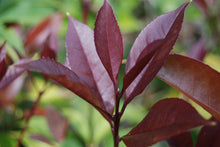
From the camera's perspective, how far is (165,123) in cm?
38

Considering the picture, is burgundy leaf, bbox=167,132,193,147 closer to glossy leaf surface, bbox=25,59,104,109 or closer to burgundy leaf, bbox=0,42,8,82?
glossy leaf surface, bbox=25,59,104,109

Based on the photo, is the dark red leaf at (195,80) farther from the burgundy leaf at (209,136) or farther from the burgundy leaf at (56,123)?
the burgundy leaf at (56,123)

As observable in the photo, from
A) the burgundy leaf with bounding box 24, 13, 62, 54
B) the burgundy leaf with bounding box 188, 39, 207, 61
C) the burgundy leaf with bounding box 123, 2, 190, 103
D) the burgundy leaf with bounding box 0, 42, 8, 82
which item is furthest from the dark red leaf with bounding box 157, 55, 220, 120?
the burgundy leaf with bounding box 24, 13, 62, 54

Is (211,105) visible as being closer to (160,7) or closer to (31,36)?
(31,36)

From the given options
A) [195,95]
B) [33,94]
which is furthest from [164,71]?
[33,94]

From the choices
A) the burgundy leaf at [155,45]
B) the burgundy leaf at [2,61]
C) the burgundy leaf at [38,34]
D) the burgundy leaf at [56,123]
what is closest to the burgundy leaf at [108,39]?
the burgundy leaf at [155,45]

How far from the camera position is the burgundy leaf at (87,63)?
17.3 inches

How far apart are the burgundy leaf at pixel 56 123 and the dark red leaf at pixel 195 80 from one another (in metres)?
0.43

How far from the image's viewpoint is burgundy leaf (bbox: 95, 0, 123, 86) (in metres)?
0.40

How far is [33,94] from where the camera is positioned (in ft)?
4.01

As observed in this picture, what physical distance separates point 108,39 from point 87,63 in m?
0.06

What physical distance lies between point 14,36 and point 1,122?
291 millimetres

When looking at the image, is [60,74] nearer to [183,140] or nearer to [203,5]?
[183,140]

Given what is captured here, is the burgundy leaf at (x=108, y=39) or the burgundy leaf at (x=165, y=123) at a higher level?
the burgundy leaf at (x=108, y=39)
